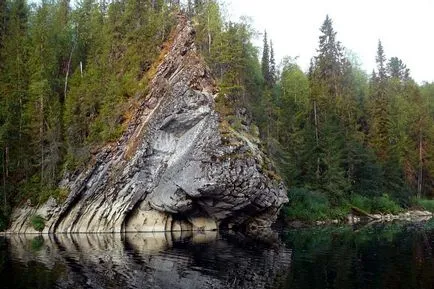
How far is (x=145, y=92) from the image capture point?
51.5 meters

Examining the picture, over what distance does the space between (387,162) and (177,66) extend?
40.0m

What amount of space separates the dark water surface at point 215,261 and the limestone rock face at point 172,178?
367cm

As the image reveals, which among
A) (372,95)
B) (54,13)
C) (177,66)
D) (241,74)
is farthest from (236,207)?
(372,95)

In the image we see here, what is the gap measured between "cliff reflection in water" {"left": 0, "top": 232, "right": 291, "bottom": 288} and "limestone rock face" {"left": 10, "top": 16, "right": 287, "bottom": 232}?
15.9 feet

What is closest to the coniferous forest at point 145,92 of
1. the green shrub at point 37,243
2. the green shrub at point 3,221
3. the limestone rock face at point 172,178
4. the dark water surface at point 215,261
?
the green shrub at point 3,221

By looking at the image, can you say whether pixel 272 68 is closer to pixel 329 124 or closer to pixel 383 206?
pixel 329 124

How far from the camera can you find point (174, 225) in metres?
49.1

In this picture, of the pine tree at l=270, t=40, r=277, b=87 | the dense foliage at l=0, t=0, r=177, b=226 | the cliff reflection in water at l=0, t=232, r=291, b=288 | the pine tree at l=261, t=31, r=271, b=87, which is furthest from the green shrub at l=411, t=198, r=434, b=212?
the dense foliage at l=0, t=0, r=177, b=226

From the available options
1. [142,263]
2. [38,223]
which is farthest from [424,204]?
[142,263]

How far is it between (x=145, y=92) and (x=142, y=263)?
26.8 meters

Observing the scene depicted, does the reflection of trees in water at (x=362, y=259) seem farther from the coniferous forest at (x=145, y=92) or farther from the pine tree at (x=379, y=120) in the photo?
the pine tree at (x=379, y=120)

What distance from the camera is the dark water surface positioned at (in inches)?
897

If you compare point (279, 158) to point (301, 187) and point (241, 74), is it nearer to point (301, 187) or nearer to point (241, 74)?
point (301, 187)

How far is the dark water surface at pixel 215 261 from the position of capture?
Result: 897 inches
